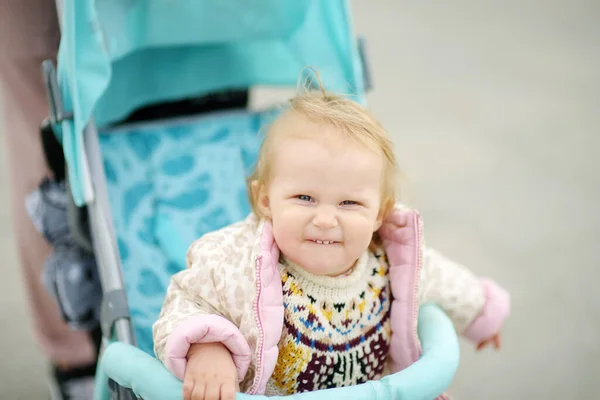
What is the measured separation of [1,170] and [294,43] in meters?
1.77

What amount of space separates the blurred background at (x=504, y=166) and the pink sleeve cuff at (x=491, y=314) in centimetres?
24

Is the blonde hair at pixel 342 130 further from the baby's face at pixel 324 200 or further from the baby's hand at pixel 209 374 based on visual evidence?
the baby's hand at pixel 209 374

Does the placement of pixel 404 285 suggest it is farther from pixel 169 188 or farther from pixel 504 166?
pixel 504 166

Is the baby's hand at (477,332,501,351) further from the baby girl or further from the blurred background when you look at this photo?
the blurred background

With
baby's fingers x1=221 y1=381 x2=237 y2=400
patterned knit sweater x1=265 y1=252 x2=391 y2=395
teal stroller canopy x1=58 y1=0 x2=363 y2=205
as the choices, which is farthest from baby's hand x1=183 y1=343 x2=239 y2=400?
teal stroller canopy x1=58 y1=0 x2=363 y2=205

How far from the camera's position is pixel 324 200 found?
1.07 m

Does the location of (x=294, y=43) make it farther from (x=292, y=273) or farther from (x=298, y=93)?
(x=292, y=273)

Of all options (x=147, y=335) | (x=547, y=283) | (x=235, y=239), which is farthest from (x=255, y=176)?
A: (x=547, y=283)

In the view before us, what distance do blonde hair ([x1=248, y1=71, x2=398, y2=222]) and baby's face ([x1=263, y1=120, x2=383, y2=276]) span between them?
2cm

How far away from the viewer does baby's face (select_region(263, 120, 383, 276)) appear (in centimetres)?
106

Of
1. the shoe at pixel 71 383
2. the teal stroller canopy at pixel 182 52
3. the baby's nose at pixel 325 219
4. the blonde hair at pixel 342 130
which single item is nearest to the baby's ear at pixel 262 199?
the blonde hair at pixel 342 130

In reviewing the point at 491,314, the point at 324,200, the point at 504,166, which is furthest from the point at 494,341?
the point at 504,166

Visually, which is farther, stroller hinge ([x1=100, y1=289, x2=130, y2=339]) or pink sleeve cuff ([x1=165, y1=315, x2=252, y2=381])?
stroller hinge ([x1=100, y1=289, x2=130, y2=339])

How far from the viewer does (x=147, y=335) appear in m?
1.44
